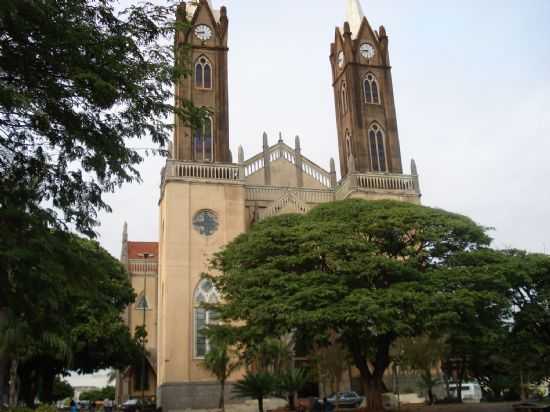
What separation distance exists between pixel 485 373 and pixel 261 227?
18.6m

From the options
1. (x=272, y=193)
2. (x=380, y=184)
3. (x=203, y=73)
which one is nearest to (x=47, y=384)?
(x=272, y=193)

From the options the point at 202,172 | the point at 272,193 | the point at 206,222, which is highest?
the point at 202,172

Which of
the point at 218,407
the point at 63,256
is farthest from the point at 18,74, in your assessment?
the point at 218,407

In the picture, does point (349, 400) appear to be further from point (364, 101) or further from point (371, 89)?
point (371, 89)

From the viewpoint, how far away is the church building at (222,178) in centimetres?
3106

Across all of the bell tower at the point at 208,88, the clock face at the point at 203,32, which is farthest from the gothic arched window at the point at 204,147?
the clock face at the point at 203,32

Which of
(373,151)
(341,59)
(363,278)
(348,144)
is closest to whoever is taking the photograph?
(363,278)

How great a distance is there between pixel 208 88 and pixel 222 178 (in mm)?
5726

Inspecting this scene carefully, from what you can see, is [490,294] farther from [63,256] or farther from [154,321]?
[154,321]

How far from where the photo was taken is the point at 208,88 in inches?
1425

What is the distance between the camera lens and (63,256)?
9555 mm

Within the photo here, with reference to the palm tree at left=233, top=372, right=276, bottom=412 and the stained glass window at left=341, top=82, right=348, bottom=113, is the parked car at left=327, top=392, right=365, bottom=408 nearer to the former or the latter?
the palm tree at left=233, top=372, right=276, bottom=412

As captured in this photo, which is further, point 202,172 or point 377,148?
point 377,148

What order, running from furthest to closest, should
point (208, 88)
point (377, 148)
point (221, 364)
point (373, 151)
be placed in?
point (377, 148), point (373, 151), point (208, 88), point (221, 364)
